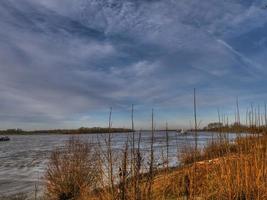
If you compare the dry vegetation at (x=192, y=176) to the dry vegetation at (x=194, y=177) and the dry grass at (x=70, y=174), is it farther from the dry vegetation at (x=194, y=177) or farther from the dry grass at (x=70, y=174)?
the dry grass at (x=70, y=174)

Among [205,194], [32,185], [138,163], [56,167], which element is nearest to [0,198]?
[32,185]

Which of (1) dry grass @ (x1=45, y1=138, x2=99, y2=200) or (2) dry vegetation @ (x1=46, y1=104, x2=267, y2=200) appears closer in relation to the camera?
(2) dry vegetation @ (x1=46, y1=104, x2=267, y2=200)

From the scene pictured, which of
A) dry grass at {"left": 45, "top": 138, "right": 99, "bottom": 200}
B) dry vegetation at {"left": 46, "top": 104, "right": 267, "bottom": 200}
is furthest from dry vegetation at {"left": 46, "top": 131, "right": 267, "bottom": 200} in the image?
dry grass at {"left": 45, "top": 138, "right": 99, "bottom": 200}

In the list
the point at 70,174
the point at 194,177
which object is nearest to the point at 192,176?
the point at 194,177

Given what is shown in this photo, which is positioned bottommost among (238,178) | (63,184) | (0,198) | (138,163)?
(0,198)

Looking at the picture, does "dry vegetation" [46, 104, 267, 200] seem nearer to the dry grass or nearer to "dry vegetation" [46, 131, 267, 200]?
"dry vegetation" [46, 131, 267, 200]

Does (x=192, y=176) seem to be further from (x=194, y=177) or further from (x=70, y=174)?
(x=70, y=174)

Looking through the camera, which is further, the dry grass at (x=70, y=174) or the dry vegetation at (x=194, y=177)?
the dry grass at (x=70, y=174)

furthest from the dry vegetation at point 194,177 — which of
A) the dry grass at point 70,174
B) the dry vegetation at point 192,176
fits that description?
→ the dry grass at point 70,174

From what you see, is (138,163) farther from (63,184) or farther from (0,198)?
(0,198)

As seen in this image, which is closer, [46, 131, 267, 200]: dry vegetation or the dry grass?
[46, 131, 267, 200]: dry vegetation

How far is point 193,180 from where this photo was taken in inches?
198

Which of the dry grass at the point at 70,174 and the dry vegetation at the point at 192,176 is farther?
the dry grass at the point at 70,174

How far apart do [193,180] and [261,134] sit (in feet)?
7.00
